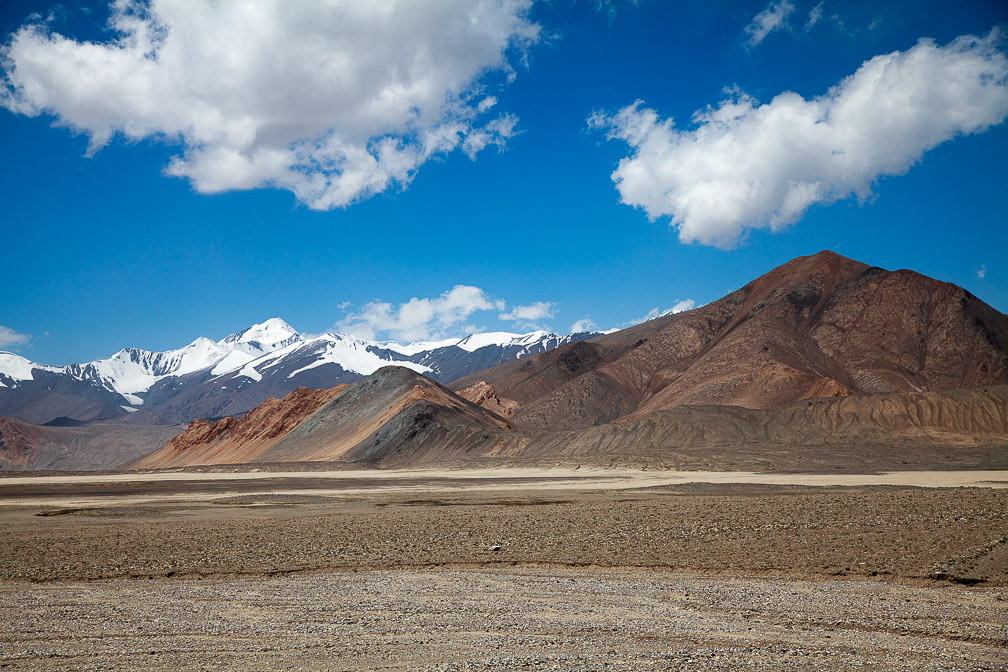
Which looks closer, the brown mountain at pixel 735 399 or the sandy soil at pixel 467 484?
the sandy soil at pixel 467 484

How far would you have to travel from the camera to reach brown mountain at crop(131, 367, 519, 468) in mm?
92562

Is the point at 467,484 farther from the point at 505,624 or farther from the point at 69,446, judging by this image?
the point at 69,446

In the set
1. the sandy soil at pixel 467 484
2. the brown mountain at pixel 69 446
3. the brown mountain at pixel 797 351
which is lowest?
the sandy soil at pixel 467 484

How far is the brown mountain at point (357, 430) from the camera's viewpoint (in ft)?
304

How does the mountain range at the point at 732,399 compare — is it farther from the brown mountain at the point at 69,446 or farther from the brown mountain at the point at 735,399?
the brown mountain at the point at 69,446

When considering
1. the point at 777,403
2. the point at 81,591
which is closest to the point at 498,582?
the point at 81,591

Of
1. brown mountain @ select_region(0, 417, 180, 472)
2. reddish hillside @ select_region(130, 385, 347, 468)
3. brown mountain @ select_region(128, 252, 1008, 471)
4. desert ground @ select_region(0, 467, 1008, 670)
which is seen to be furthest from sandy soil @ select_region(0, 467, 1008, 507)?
brown mountain @ select_region(0, 417, 180, 472)

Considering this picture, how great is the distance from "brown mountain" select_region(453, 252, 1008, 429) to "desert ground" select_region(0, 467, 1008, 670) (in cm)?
8520

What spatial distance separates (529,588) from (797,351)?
117 metres

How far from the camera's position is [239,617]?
1333cm

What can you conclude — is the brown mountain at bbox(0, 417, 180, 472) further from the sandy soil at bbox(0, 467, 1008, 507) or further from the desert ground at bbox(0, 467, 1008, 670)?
the desert ground at bbox(0, 467, 1008, 670)

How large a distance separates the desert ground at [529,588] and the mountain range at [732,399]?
48.6 m

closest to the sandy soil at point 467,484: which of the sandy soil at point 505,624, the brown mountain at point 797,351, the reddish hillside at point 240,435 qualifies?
the sandy soil at point 505,624

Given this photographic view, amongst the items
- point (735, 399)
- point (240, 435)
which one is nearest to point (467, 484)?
point (735, 399)
